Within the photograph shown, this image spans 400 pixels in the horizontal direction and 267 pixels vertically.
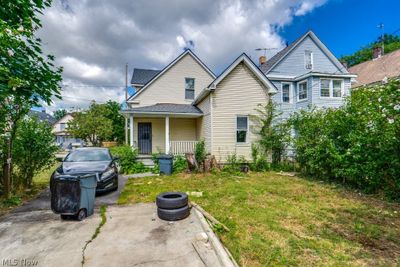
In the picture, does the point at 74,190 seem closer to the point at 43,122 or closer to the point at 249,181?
the point at 43,122

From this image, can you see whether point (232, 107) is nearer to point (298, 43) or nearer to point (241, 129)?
point (241, 129)

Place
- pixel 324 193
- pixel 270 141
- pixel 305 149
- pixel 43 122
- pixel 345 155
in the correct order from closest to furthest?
pixel 324 193 → pixel 345 155 → pixel 43 122 → pixel 305 149 → pixel 270 141

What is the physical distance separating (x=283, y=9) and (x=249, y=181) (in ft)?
31.3

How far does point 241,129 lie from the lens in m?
12.4

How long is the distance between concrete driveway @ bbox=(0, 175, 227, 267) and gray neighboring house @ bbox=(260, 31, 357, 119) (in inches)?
559

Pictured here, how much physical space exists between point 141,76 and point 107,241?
16261 millimetres

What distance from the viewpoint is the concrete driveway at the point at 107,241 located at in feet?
10.6

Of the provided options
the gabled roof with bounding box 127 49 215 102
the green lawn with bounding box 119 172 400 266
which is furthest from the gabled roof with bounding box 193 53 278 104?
the green lawn with bounding box 119 172 400 266

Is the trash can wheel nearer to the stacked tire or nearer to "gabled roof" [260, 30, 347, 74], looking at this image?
the stacked tire

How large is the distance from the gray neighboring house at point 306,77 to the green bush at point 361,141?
24.3ft

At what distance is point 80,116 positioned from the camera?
25.7 metres

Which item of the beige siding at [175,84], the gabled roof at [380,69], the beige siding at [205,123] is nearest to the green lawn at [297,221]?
the beige siding at [205,123]

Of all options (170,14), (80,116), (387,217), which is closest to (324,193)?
(387,217)

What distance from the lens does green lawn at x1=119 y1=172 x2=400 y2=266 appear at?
3.41m
